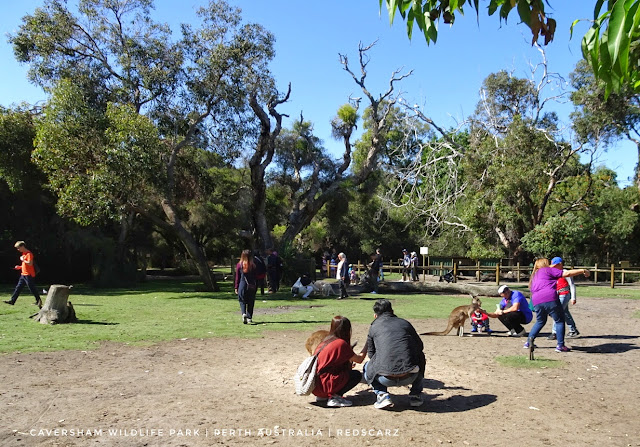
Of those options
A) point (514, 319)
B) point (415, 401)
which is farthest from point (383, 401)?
point (514, 319)

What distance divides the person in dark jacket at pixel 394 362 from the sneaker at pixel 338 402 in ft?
1.00

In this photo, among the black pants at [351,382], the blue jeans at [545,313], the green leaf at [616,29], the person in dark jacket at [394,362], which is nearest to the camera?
the green leaf at [616,29]

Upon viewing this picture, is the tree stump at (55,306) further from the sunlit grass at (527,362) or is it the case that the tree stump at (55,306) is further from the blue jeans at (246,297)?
the sunlit grass at (527,362)

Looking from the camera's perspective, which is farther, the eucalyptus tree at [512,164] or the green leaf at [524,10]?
the eucalyptus tree at [512,164]

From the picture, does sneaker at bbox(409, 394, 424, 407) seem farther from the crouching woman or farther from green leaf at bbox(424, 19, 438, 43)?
green leaf at bbox(424, 19, 438, 43)

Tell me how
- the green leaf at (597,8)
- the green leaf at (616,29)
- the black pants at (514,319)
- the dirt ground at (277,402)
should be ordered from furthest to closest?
the black pants at (514,319) < the dirt ground at (277,402) < the green leaf at (597,8) < the green leaf at (616,29)

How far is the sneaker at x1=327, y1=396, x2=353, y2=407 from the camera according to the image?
5.63m

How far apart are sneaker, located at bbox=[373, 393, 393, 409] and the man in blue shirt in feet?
17.2

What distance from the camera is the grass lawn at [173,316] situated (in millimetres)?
9637

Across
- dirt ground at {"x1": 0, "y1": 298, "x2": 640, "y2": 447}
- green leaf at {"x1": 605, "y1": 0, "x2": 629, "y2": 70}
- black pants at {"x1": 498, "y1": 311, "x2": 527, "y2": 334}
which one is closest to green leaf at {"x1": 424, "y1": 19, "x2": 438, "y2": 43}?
green leaf at {"x1": 605, "y1": 0, "x2": 629, "y2": 70}

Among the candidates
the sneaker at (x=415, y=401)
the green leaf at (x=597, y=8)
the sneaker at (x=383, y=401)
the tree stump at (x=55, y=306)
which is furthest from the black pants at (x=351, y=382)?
the tree stump at (x=55, y=306)

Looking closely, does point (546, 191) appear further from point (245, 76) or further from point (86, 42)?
point (86, 42)

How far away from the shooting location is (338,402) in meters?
5.65

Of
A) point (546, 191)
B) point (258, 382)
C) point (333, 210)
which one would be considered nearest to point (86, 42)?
point (333, 210)
